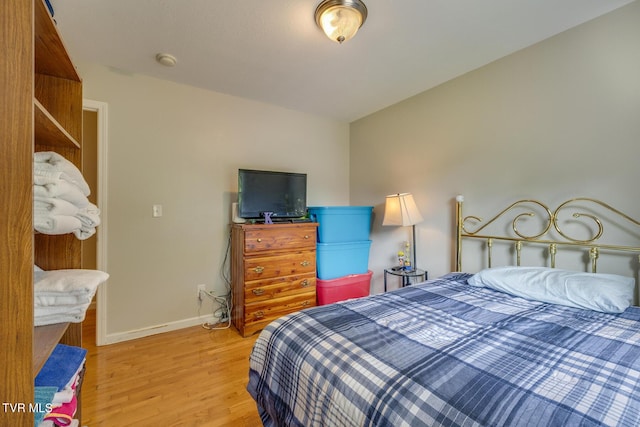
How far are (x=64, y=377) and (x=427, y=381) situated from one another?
116 centimetres

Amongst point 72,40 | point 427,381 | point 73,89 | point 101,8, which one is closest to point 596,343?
point 427,381

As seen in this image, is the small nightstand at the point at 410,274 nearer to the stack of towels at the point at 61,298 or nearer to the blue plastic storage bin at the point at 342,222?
the blue plastic storage bin at the point at 342,222

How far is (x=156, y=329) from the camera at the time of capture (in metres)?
2.43

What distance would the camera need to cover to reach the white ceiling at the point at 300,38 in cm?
154

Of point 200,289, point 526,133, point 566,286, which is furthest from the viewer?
point 200,289

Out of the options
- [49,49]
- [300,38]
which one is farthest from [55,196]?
[300,38]

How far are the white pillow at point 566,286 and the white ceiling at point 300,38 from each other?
4.95 feet

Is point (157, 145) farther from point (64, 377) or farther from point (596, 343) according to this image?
point (596, 343)

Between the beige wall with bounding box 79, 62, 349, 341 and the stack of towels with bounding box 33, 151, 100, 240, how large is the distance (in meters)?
1.52

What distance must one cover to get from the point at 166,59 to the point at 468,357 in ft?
8.56

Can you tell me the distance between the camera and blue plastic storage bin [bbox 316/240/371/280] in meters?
2.77

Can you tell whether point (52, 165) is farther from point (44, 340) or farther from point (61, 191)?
point (44, 340)

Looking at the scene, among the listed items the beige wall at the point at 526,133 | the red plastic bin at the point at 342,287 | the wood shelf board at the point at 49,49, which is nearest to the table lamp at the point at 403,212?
the beige wall at the point at 526,133

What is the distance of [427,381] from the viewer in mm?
760
